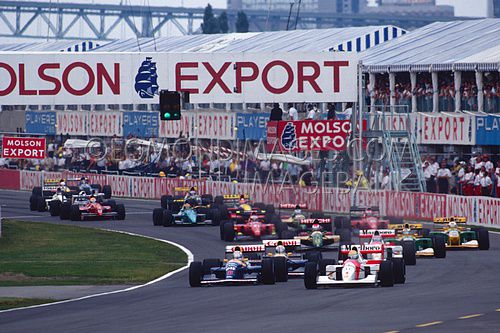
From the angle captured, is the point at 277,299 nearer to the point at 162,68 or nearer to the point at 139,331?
the point at 139,331

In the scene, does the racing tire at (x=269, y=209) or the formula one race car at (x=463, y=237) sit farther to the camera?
the racing tire at (x=269, y=209)

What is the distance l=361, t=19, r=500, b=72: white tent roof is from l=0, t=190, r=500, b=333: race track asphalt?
20146 millimetres

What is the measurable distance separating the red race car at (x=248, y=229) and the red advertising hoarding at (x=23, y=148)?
39.6ft

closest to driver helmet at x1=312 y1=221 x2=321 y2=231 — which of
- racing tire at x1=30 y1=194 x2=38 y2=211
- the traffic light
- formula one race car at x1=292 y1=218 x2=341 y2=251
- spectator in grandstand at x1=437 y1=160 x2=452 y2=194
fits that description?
formula one race car at x1=292 y1=218 x2=341 y2=251

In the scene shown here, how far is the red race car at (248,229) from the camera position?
4006cm

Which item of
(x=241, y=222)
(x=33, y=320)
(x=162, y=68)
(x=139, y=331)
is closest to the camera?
(x=139, y=331)

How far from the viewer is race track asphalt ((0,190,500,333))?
21.1m

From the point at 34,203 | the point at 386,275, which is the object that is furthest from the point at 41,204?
the point at 386,275

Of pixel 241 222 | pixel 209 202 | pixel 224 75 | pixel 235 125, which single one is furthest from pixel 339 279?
pixel 235 125

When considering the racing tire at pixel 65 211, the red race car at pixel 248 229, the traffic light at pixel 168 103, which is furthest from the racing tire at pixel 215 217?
the racing tire at pixel 65 211

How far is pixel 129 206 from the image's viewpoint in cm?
5722

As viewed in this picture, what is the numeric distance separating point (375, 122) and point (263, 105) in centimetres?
1177

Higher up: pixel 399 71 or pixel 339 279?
pixel 399 71

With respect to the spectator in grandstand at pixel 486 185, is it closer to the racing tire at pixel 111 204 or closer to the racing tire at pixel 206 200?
the racing tire at pixel 206 200
